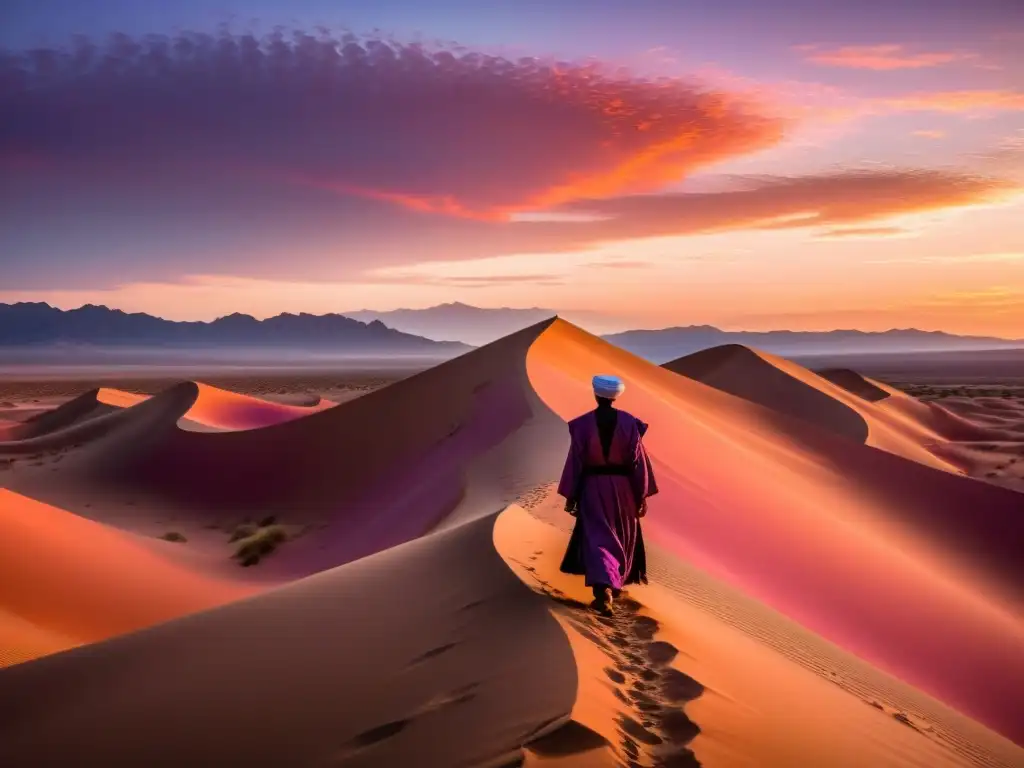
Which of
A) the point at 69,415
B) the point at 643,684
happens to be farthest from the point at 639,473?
the point at 69,415

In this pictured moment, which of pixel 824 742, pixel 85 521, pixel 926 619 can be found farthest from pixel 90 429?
A: pixel 824 742

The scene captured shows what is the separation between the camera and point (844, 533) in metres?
13.2

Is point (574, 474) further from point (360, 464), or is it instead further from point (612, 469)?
point (360, 464)

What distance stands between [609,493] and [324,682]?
2243mm

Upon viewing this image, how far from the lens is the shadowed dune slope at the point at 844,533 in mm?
9617

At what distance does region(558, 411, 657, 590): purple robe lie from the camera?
5523mm

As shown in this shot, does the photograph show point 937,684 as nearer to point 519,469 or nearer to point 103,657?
point 519,469

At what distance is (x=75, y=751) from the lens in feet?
14.5

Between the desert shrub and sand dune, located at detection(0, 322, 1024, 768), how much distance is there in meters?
0.38

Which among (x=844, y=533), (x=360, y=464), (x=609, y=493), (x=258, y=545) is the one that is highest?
(x=609, y=493)

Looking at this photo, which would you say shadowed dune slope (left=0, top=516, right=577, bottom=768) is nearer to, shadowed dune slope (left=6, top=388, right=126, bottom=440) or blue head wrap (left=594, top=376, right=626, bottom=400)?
blue head wrap (left=594, top=376, right=626, bottom=400)

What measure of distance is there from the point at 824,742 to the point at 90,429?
3260 cm

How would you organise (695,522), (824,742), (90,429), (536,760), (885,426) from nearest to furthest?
(536,760) < (824,742) < (695,522) < (90,429) < (885,426)

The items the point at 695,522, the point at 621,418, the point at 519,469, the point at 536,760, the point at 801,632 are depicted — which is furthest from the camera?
the point at 519,469
